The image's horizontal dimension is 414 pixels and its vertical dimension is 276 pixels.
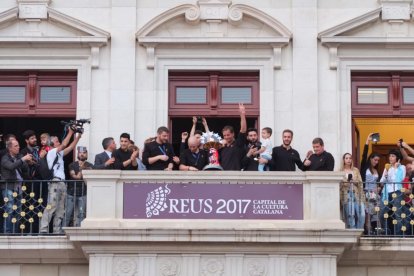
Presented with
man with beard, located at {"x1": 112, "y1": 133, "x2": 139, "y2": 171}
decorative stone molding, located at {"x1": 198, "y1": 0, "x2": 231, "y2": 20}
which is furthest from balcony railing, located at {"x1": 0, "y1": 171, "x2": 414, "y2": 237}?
decorative stone molding, located at {"x1": 198, "y1": 0, "x2": 231, "y2": 20}

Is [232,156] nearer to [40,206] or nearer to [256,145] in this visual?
[256,145]

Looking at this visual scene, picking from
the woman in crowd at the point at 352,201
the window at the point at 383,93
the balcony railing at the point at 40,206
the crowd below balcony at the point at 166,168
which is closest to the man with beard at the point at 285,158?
the crowd below balcony at the point at 166,168

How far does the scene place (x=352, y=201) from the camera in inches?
962

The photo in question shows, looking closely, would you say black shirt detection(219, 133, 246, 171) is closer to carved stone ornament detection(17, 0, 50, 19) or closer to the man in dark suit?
the man in dark suit

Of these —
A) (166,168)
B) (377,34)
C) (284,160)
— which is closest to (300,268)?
(284,160)

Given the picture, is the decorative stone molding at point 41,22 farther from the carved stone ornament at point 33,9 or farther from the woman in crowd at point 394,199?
the woman in crowd at point 394,199

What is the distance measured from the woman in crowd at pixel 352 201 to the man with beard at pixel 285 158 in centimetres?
92

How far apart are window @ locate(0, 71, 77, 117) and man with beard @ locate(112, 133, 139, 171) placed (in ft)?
10.2

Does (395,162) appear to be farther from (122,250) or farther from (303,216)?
(122,250)

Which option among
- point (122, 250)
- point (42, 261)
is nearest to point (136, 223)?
point (122, 250)

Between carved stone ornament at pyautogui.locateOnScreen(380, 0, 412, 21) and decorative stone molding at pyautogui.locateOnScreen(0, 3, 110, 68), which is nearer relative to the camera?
decorative stone molding at pyautogui.locateOnScreen(0, 3, 110, 68)

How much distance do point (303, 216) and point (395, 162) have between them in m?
2.53

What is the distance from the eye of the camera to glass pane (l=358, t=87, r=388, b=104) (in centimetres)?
2722

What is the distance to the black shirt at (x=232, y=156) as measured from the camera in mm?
24219
